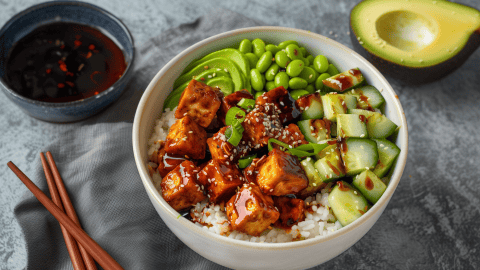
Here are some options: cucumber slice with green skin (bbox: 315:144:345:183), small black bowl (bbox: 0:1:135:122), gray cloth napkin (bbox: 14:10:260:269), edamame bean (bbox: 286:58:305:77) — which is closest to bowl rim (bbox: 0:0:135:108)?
small black bowl (bbox: 0:1:135:122)

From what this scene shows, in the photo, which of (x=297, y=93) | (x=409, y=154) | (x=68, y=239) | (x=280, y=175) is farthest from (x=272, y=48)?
(x=68, y=239)

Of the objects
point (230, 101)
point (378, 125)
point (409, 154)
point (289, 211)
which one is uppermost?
point (230, 101)

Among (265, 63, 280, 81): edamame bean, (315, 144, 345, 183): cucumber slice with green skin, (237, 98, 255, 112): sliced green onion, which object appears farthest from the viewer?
(265, 63, 280, 81): edamame bean

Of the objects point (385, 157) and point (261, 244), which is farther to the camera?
point (385, 157)

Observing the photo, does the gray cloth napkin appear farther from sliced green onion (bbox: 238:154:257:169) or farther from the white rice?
sliced green onion (bbox: 238:154:257:169)

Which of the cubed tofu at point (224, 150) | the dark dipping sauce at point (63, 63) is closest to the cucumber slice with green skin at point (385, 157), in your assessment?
the cubed tofu at point (224, 150)

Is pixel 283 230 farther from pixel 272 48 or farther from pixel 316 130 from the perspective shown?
pixel 272 48

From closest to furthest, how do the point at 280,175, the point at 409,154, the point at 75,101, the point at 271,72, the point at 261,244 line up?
the point at 261,244 < the point at 280,175 < the point at 271,72 < the point at 75,101 < the point at 409,154

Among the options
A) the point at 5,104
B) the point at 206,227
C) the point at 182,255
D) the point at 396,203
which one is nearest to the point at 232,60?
the point at 206,227
